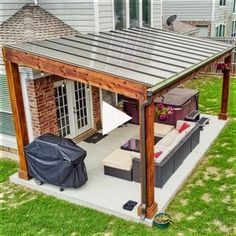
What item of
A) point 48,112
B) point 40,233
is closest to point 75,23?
point 48,112

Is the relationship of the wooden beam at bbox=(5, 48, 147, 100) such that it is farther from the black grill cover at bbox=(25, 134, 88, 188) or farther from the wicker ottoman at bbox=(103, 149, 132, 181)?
the wicker ottoman at bbox=(103, 149, 132, 181)

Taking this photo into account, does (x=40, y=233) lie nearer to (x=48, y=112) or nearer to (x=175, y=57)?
(x=48, y=112)

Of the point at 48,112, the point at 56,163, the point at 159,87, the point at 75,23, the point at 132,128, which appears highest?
the point at 75,23

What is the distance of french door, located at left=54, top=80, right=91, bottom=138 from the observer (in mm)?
9844

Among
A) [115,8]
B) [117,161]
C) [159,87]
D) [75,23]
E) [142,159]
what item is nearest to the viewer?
[159,87]

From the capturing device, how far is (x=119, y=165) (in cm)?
818

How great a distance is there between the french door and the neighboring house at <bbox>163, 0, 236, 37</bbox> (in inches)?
674

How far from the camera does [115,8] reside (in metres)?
11.1

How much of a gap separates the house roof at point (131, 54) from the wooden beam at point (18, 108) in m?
0.61

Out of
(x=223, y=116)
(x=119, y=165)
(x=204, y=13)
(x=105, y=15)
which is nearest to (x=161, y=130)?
(x=119, y=165)

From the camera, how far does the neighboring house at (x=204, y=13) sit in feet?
80.0

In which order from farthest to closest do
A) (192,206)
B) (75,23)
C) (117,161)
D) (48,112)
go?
(75,23), (48,112), (117,161), (192,206)

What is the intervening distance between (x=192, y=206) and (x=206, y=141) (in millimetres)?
3600

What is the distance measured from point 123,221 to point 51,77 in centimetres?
454
